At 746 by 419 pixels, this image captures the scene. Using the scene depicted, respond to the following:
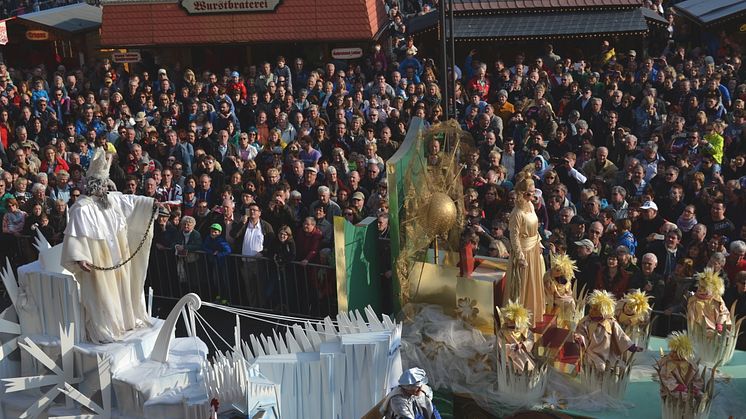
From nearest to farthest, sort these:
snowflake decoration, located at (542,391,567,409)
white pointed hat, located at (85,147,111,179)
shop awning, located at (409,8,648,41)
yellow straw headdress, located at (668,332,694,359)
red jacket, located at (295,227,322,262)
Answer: yellow straw headdress, located at (668,332,694,359)
snowflake decoration, located at (542,391,567,409)
white pointed hat, located at (85,147,111,179)
red jacket, located at (295,227,322,262)
shop awning, located at (409,8,648,41)

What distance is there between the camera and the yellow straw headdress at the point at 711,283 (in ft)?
31.6

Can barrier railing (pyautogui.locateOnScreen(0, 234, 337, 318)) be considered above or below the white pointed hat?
below

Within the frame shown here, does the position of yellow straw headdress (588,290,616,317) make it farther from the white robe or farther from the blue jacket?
the blue jacket

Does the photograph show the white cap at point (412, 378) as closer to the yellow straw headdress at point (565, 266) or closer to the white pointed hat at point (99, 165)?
the yellow straw headdress at point (565, 266)

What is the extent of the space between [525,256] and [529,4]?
486 inches

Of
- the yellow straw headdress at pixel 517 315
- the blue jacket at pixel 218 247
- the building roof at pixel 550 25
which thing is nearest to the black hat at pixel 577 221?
the yellow straw headdress at pixel 517 315

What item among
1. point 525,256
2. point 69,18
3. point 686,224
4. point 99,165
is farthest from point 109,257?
point 69,18

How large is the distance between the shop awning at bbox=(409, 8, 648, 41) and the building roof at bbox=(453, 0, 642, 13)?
0.13 meters

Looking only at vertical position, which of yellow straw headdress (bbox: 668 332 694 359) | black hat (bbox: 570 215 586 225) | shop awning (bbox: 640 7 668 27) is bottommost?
yellow straw headdress (bbox: 668 332 694 359)

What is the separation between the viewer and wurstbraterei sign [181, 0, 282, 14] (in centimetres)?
2184

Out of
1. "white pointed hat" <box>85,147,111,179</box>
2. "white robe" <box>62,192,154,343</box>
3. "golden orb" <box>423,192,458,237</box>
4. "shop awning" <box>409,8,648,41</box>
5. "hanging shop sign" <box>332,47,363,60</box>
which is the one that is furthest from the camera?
"hanging shop sign" <box>332,47,363,60</box>

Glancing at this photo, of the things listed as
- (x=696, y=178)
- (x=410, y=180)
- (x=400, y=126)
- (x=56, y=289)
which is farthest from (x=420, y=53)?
(x=56, y=289)

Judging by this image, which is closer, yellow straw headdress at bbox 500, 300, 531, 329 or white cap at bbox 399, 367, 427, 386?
white cap at bbox 399, 367, 427, 386

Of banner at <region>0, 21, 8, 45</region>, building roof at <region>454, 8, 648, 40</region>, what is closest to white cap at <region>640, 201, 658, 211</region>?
building roof at <region>454, 8, 648, 40</region>
